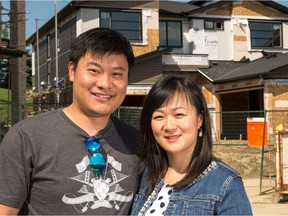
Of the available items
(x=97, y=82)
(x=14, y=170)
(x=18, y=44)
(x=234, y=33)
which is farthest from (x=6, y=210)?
(x=234, y=33)

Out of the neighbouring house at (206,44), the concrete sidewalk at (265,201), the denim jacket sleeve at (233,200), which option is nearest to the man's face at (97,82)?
the denim jacket sleeve at (233,200)

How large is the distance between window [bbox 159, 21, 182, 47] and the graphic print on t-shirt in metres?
25.7

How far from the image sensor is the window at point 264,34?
29.3 meters

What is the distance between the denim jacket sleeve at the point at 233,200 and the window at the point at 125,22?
23.0 meters

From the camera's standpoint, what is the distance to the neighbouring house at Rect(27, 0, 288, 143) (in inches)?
923

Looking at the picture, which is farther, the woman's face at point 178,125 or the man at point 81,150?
the woman's face at point 178,125

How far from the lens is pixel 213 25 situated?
28938 mm

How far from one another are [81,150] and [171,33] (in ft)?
86.3

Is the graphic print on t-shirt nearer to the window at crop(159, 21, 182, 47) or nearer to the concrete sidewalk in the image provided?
the concrete sidewalk

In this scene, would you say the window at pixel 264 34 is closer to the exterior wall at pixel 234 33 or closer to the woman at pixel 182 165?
the exterior wall at pixel 234 33

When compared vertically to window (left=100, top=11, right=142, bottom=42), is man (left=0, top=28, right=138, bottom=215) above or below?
below

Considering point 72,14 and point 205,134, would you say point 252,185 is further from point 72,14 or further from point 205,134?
point 72,14

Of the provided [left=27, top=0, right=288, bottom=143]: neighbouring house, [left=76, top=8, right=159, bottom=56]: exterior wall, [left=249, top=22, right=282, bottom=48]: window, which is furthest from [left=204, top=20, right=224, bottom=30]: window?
[left=76, top=8, right=159, bottom=56]: exterior wall

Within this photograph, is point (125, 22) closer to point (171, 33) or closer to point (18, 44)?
point (171, 33)
